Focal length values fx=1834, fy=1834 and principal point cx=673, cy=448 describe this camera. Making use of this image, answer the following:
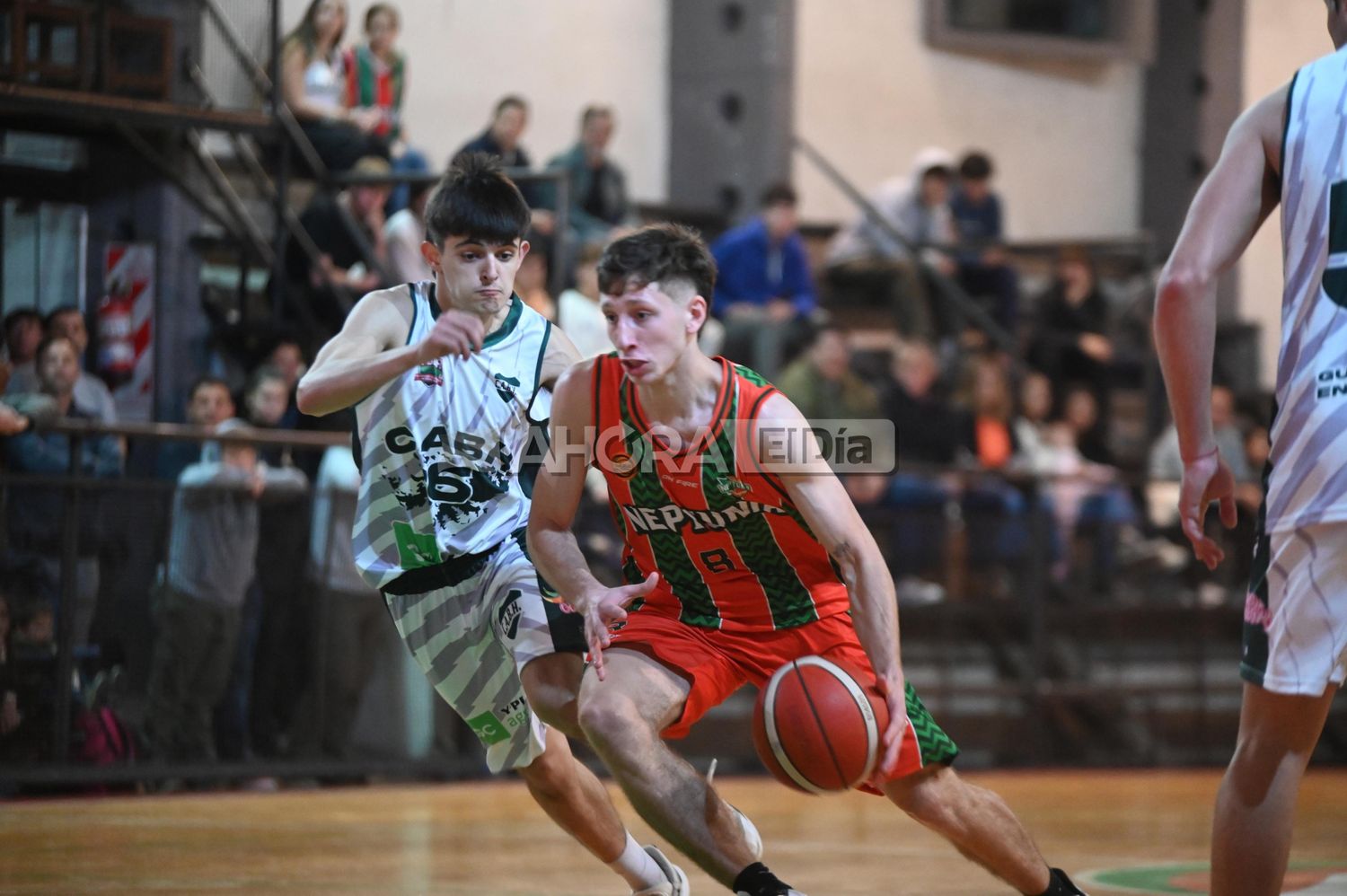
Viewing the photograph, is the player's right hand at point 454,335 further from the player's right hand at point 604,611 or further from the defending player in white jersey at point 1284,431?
the defending player in white jersey at point 1284,431

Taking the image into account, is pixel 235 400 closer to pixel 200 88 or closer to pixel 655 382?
pixel 200 88

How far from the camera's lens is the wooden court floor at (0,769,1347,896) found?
591cm

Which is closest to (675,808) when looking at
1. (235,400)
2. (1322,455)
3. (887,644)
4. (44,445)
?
(887,644)

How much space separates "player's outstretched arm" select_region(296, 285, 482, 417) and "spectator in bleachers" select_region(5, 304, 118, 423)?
14.1 ft

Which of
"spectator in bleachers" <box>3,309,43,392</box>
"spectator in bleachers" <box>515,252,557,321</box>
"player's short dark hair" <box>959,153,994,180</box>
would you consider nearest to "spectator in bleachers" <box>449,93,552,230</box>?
"spectator in bleachers" <box>515,252,557,321</box>

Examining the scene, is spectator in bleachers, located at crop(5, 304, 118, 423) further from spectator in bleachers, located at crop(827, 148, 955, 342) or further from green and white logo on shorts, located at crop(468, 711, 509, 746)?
spectator in bleachers, located at crop(827, 148, 955, 342)

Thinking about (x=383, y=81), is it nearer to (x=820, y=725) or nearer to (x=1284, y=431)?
(x=820, y=725)

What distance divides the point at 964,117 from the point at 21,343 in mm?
11200

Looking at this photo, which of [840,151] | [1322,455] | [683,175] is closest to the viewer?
[1322,455]

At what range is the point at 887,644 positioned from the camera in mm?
4293

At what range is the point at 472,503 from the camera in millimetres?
5113

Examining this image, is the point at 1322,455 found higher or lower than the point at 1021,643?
higher

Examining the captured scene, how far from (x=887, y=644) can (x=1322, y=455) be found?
3.82ft

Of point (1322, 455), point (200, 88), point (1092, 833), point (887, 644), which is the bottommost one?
point (1092, 833)
